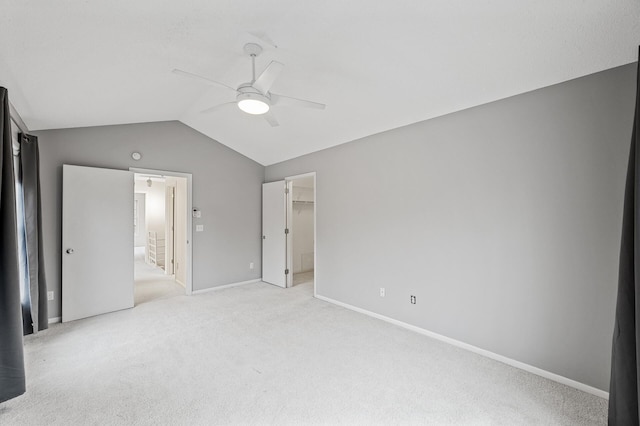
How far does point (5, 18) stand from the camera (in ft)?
5.28

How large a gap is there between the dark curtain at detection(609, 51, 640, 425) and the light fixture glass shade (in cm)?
245

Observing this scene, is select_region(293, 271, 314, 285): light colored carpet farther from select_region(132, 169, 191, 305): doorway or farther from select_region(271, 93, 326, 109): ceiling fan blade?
select_region(271, 93, 326, 109): ceiling fan blade

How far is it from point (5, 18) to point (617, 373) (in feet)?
13.6

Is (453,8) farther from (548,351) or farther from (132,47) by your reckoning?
(548,351)

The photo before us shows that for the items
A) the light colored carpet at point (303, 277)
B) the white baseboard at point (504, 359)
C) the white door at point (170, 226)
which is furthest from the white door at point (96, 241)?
the white baseboard at point (504, 359)

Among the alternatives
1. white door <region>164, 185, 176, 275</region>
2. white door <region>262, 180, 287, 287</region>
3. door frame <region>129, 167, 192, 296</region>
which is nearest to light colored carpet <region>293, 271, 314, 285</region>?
white door <region>262, 180, 287, 287</region>

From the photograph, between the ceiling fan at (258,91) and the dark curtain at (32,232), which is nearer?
the ceiling fan at (258,91)

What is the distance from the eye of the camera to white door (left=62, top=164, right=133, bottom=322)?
3.61m

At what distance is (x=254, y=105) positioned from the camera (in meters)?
2.41

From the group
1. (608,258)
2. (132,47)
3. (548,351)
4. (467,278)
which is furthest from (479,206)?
(132,47)

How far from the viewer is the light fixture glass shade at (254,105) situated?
2.35 metres

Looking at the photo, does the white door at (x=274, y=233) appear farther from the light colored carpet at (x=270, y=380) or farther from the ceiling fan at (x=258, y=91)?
the ceiling fan at (x=258, y=91)

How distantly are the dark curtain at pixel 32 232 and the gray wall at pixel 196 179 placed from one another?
43cm

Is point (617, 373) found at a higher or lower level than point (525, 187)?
lower
